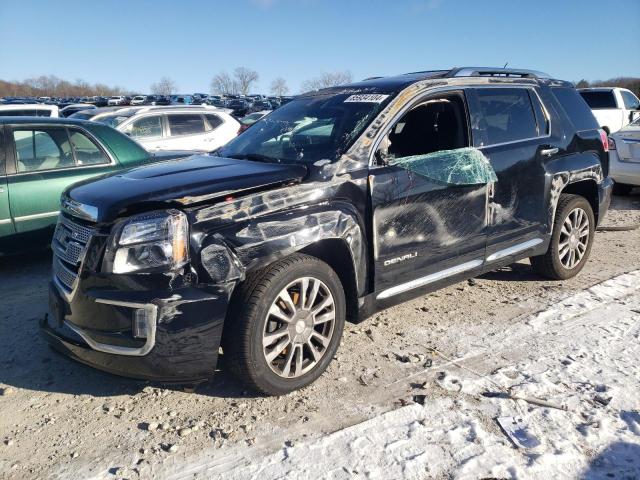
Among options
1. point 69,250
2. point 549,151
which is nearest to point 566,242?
point 549,151

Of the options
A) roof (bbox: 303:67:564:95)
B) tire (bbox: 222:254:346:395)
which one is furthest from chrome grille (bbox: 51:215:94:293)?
roof (bbox: 303:67:564:95)

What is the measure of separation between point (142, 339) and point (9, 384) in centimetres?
127

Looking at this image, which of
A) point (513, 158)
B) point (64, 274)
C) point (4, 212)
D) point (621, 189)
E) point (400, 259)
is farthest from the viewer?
point (621, 189)

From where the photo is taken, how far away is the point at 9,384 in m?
3.44

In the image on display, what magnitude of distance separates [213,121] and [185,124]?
2.29 feet

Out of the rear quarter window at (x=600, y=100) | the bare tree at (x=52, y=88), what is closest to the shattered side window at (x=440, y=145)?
the rear quarter window at (x=600, y=100)

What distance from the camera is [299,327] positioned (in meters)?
3.26

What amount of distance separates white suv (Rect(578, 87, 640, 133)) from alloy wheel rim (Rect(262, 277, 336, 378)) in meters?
15.1

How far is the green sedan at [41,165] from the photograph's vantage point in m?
5.36

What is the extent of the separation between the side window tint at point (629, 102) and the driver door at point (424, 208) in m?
14.9

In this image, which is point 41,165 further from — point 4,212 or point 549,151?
point 549,151

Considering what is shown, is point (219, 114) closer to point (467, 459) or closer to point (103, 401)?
point (103, 401)

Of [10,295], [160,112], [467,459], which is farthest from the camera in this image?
[160,112]

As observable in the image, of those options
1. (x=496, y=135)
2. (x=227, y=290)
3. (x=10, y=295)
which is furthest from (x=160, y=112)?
(x=227, y=290)
